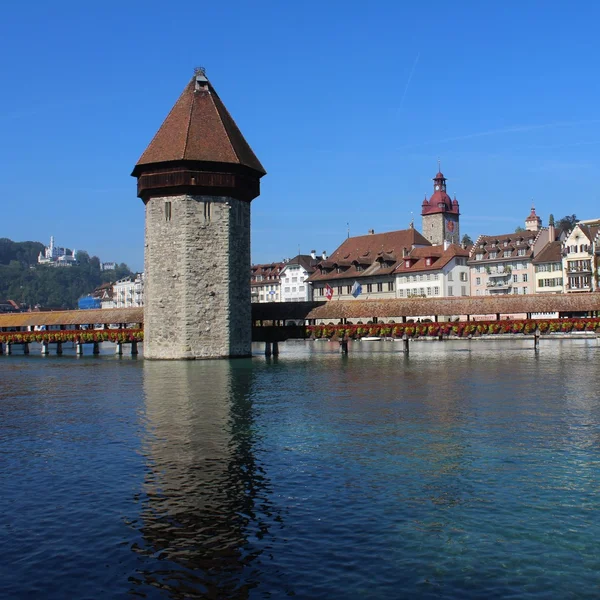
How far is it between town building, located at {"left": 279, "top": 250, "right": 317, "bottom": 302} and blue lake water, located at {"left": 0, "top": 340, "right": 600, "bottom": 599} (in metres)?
86.5

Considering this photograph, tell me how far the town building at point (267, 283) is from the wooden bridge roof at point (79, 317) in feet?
186

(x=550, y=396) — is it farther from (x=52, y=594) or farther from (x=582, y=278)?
(x=582, y=278)

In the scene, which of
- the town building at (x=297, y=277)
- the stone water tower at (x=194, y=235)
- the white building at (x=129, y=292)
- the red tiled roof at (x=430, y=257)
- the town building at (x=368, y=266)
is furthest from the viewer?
the white building at (x=129, y=292)

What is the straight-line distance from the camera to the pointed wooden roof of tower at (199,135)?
39812mm

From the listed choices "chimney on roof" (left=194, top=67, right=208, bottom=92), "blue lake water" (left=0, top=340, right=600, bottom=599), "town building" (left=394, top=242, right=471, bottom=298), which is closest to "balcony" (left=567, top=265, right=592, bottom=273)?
"town building" (left=394, top=242, right=471, bottom=298)

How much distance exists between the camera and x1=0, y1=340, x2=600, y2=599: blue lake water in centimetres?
786

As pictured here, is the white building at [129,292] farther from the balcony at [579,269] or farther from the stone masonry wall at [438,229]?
the balcony at [579,269]

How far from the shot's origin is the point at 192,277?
39.8 metres

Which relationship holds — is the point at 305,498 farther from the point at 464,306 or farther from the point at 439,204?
the point at 439,204

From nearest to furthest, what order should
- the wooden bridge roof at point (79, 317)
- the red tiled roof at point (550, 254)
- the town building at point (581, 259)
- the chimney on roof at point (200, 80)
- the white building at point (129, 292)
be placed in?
the chimney on roof at point (200, 80) < the wooden bridge roof at point (79, 317) < the town building at point (581, 259) < the red tiled roof at point (550, 254) < the white building at point (129, 292)

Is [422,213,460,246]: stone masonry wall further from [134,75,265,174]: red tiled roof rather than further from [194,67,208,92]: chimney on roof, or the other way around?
[194,67,208,92]: chimney on roof

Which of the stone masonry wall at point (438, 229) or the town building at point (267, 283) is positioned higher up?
the stone masonry wall at point (438, 229)

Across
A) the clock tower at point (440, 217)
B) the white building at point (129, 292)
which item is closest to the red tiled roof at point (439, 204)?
the clock tower at point (440, 217)

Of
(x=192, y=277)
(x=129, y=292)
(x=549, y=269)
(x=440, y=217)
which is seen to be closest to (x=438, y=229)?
(x=440, y=217)
